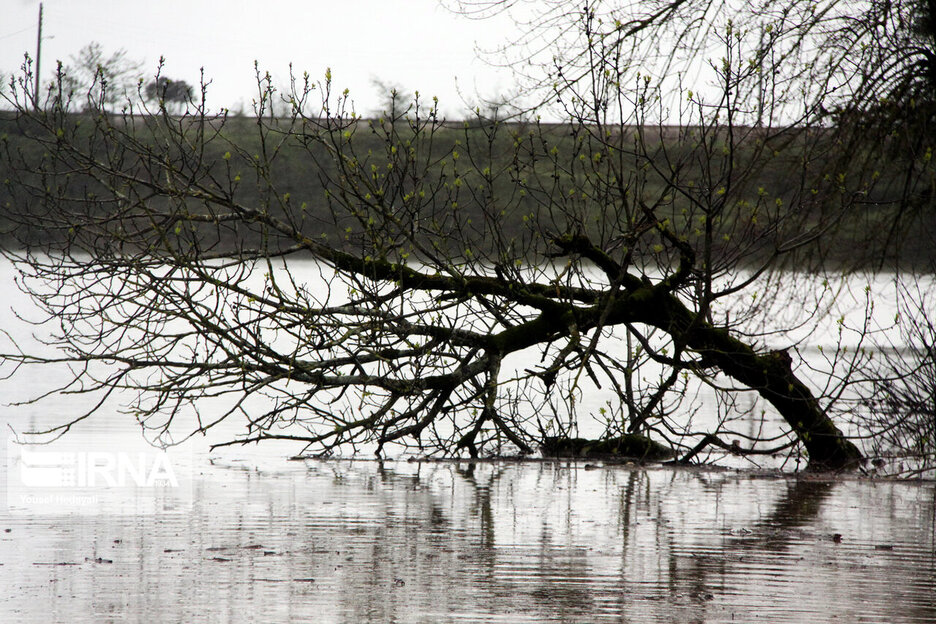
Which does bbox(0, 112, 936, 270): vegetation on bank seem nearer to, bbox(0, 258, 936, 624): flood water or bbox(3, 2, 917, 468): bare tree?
bbox(3, 2, 917, 468): bare tree

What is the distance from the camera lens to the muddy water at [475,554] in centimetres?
457

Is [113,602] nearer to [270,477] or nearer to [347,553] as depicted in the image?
[347,553]

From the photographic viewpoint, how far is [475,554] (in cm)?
554

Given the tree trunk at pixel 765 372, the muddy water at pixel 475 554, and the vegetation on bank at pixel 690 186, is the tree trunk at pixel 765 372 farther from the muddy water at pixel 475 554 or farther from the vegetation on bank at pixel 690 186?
the muddy water at pixel 475 554

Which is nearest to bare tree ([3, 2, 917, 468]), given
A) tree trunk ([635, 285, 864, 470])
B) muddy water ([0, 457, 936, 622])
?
tree trunk ([635, 285, 864, 470])

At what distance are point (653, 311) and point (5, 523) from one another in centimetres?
537

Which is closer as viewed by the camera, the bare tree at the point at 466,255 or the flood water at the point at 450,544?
the flood water at the point at 450,544

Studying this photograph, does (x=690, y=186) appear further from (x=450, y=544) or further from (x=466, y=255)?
(x=450, y=544)

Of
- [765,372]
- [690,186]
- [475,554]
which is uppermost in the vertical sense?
[690,186]

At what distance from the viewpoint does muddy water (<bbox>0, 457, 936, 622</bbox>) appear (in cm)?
457

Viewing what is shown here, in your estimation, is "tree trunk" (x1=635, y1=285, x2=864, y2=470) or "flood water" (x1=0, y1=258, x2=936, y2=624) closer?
"flood water" (x1=0, y1=258, x2=936, y2=624)

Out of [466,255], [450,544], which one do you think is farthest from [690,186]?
[450,544]

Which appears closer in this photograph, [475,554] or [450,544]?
[475,554]

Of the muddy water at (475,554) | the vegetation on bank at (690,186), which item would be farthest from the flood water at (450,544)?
the vegetation on bank at (690,186)
